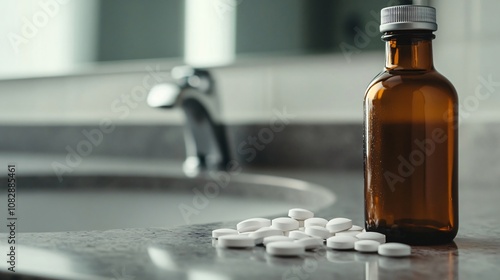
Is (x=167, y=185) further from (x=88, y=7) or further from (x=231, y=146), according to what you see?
(x=88, y=7)

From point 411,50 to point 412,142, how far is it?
0.07 metres

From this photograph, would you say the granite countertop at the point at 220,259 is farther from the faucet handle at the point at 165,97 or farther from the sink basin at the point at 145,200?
the faucet handle at the point at 165,97

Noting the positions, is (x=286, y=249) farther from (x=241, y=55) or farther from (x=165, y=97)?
(x=241, y=55)

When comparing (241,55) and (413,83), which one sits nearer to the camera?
(413,83)

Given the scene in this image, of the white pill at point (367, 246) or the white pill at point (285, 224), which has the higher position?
the white pill at point (285, 224)

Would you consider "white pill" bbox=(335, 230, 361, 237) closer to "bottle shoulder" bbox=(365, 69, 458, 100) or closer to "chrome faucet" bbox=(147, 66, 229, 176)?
"bottle shoulder" bbox=(365, 69, 458, 100)

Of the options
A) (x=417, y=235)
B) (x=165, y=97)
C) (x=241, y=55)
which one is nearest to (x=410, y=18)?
(x=417, y=235)

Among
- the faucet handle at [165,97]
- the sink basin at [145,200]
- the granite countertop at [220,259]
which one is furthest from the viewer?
the faucet handle at [165,97]

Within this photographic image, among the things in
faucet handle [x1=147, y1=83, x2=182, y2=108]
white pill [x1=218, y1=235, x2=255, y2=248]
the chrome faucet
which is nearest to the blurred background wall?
the chrome faucet

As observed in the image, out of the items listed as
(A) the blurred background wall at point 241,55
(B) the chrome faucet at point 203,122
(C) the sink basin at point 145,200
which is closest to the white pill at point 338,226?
(C) the sink basin at point 145,200

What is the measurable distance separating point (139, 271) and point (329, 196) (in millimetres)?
452

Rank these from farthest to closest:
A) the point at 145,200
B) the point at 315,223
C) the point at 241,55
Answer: the point at 241,55, the point at 145,200, the point at 315,223

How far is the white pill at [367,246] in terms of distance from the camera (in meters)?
0.44

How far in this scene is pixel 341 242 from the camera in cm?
45
